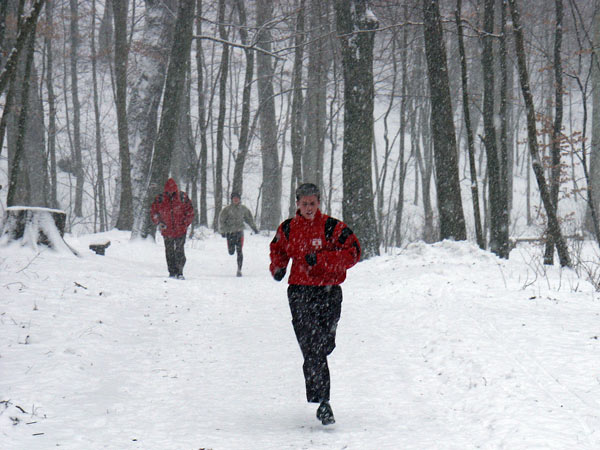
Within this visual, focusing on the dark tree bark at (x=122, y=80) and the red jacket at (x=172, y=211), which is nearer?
the red jacket at (x=172, y=211)

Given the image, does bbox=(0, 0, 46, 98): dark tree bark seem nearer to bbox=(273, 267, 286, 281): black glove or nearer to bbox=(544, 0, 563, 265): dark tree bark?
bbox=(273, 267, 286, 281): black glove

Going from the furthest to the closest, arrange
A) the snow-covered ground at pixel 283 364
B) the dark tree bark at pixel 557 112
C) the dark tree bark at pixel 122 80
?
the dark tree bark at pixel 122 80
the dark tree bark at pixel 557 112
the snow-covered ground at pixel 283 364

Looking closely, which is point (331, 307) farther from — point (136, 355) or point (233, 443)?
point (136, 355)

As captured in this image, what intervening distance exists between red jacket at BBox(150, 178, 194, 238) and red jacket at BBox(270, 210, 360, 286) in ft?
25.6

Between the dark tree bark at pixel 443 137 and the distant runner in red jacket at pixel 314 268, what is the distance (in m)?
8.33

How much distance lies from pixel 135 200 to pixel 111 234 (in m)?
1.48

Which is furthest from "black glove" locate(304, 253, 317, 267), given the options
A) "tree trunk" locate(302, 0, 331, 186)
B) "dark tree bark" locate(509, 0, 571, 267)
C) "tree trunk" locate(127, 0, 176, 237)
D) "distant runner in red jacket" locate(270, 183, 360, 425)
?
"tree trunk" locate(302, 0, 331, 186)

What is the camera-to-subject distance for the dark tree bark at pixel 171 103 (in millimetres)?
17062

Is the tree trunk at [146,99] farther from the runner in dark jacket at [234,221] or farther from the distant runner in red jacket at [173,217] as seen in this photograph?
the distant runner in red jacket at [173,217]

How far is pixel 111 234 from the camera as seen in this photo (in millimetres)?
19547

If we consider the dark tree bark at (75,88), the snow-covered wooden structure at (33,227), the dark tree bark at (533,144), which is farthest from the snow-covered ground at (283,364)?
the dark tree bark at (75,88)

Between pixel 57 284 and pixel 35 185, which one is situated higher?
pixel 35 185

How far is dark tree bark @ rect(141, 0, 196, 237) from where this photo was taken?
17.1m

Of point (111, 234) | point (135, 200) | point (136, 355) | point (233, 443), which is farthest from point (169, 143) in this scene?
point (233, 443)
